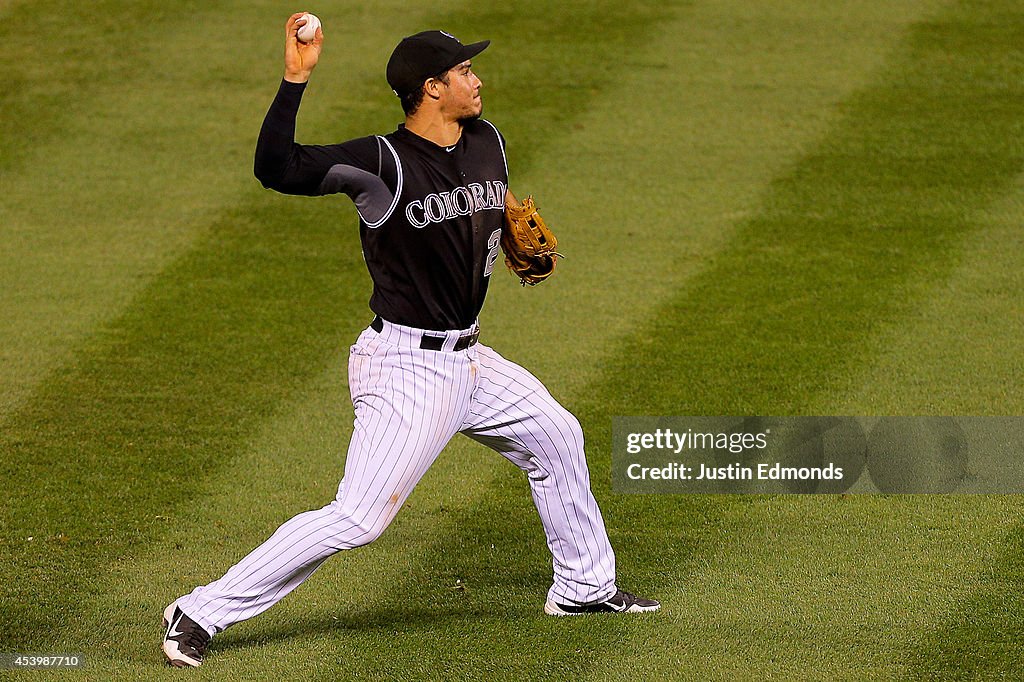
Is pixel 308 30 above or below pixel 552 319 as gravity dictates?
above

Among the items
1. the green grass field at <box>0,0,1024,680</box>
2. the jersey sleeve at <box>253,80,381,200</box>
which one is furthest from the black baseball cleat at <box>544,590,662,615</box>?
the jersey sleeve at <box>253,80,381,200</box>

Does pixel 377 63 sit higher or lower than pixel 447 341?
lower

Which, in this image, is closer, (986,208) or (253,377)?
(253,377)

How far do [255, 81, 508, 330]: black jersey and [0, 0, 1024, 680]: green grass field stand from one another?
1.04 m

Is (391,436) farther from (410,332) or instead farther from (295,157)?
(295,157)

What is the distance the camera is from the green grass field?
15.0ft

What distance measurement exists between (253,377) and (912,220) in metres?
3.70

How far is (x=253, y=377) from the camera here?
253 inches

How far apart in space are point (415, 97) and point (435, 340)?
27.8 inches

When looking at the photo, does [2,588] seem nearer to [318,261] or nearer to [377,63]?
[318,261]

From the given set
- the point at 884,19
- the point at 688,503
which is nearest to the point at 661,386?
the point at 688,503

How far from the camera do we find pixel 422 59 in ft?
13.8
